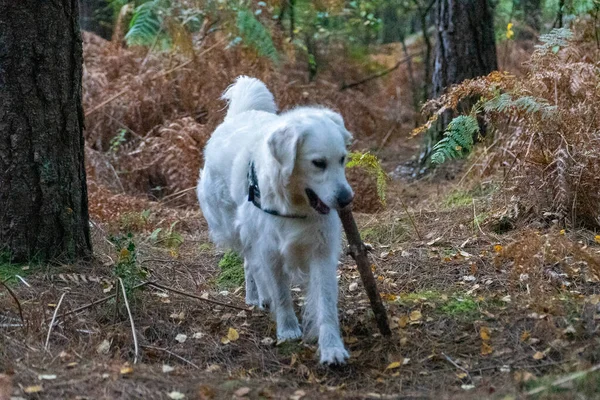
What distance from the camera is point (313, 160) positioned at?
3791 millimetres

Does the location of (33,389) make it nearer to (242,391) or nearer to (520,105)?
(242,391)

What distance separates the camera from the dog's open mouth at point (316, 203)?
3.88m

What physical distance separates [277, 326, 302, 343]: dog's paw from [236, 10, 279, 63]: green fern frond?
17.2 feet

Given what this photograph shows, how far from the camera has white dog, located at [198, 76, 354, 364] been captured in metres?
3.79

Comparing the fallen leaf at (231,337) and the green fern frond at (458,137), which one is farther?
the green fern frond at (458,137)

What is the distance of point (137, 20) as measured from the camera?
9.30 meters

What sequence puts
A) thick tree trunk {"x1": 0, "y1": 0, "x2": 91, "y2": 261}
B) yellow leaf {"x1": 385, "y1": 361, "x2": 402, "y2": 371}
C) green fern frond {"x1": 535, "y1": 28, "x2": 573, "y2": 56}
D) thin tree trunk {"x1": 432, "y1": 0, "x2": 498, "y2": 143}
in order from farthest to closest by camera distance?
thin tree trunk {"x1": 432, "y1": 0, "x2": 498, "y2": 143} → green fern frond {"x1": 535, "y1": 28, "x2": 573, "y2": 56} → thick tree trunk {"x1": 0, "y1": 0, "x2": 91, "y2": 261} → yellow leaf {"x1": 385, "y1": 361, "x2": 402, "y2": 371}

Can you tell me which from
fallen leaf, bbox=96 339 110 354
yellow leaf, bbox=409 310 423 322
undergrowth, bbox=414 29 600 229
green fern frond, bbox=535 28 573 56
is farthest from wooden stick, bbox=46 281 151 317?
green fern frond, bbox=535 28 573 56

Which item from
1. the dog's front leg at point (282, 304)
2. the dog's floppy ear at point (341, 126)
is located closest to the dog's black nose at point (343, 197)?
the dog's floppy ear at point (341, 126)

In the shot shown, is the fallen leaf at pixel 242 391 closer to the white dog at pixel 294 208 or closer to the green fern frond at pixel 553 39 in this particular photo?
the white dog at pixel 294 208

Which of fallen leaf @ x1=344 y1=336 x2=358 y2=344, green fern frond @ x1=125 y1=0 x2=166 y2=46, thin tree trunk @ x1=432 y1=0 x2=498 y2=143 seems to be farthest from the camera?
green fern frond @ x1=125 y1=0 x2=166 y2=46

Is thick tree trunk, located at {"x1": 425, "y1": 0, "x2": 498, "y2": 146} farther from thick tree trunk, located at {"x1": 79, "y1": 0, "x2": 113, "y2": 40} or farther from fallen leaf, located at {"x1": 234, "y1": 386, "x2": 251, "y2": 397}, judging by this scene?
thick tree trunk, located at {"x1": 79, "y1": 0, "x2": 113, "y2": 40}

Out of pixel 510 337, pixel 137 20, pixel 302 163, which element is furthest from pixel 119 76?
pixel 510 337

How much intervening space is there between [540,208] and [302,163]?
255 centimetres
